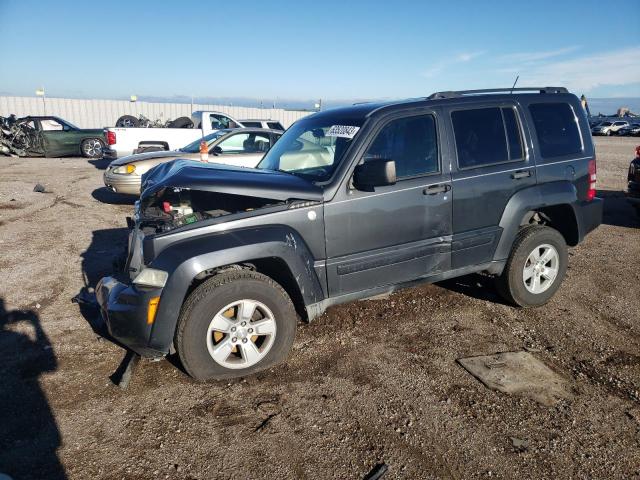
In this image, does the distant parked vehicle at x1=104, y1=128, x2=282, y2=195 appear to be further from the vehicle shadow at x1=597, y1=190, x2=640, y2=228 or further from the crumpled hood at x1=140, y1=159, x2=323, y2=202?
the vehicle shadow at x1=597, y1=190, x2=640, y2=228

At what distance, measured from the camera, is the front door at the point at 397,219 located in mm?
3596

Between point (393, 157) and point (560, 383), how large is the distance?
2117 mm

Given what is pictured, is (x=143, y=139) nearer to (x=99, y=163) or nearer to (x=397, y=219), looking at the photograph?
(x=99, y=163)

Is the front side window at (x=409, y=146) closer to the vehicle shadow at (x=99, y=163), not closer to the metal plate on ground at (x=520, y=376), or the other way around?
the metal plate on ground at (x=520, y=376)

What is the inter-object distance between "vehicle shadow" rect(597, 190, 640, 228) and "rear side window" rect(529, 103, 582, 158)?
166 inches

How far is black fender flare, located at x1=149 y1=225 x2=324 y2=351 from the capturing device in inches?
122

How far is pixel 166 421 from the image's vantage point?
9.71 feet

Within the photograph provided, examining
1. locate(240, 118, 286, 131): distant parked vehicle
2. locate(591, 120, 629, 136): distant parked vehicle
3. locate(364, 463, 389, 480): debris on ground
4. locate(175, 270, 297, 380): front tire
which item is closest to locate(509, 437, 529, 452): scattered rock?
locate(364, 463, 389, 480): debris on ground

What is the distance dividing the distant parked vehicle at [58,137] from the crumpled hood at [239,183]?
636 inches

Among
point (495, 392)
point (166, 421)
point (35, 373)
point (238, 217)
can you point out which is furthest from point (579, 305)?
point (35, 373)

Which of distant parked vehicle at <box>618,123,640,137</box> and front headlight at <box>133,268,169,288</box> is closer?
front headlight at <box>133,268,169,288</box>

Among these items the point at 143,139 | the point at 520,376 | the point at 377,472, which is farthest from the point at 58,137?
the point at 377,472

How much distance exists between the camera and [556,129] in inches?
181

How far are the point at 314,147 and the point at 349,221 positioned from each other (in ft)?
3.25
